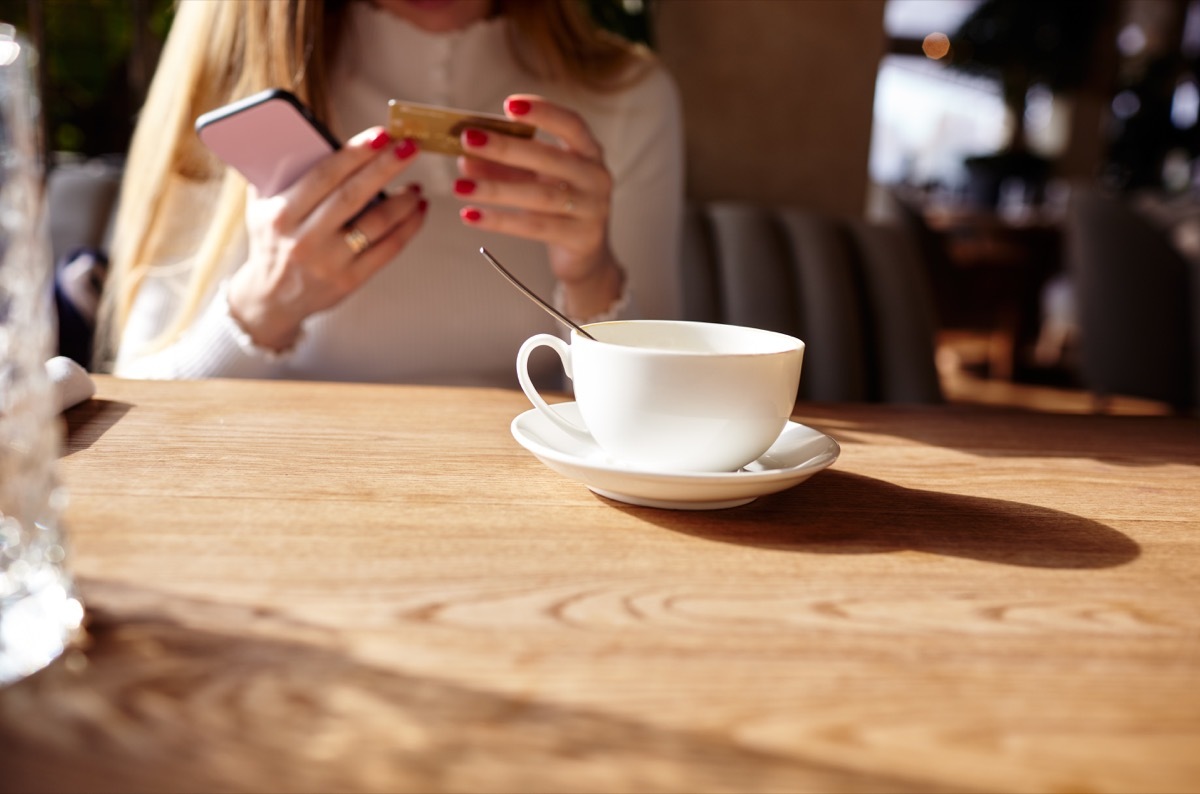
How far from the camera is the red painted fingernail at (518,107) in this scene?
88cm

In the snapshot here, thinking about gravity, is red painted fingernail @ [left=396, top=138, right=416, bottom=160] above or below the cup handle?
above

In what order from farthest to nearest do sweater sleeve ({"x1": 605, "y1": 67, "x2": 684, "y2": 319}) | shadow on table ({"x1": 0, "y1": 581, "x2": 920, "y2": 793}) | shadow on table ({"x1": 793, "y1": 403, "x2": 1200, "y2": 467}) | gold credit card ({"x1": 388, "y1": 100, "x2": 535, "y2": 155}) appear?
1. sweater sleeve ({"x1": 605, "y1": 67, "x2": 684, "y2": 319})
2. gold credit card ({"x1": 388, "y1": 100, "x2": 535, "y2": 155})
3. shadow on table ({"x1": 793, "y1": 403, "x2": 1200, "y2": 467})
4. shadow on table ({"x1": 0, "y1": 581, "x2": 920, "y2": 793})

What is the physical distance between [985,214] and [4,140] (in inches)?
182

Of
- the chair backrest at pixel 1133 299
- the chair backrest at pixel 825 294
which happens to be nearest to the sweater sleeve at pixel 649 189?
the chair backrest at pixel 825 294

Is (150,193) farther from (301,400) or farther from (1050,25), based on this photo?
(1050,25)

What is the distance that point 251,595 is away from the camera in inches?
15.9

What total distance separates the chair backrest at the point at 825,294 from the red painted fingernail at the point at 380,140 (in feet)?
2.20

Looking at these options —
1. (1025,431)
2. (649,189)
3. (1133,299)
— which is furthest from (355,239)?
(1133,299)

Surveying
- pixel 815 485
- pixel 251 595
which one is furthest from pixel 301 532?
pixel 815 485

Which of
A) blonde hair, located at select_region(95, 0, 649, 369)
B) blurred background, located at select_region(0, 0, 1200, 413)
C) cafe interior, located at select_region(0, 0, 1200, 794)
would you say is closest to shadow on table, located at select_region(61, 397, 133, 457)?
cafe interior, located at select_region(0, 0, 1200, 794)

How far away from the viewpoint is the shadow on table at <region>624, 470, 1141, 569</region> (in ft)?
1.67

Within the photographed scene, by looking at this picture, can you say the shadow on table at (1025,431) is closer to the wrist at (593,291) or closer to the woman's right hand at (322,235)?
the wrist at (593,291)

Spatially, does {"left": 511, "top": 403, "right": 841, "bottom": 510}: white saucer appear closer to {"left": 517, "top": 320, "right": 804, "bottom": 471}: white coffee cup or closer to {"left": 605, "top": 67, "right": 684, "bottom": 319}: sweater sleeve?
{"left": 517, "top": 320, "right": 804, "bottom": 471}: white coffee cup

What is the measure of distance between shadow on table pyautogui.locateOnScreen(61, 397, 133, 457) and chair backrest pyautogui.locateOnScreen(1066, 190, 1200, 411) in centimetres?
276
